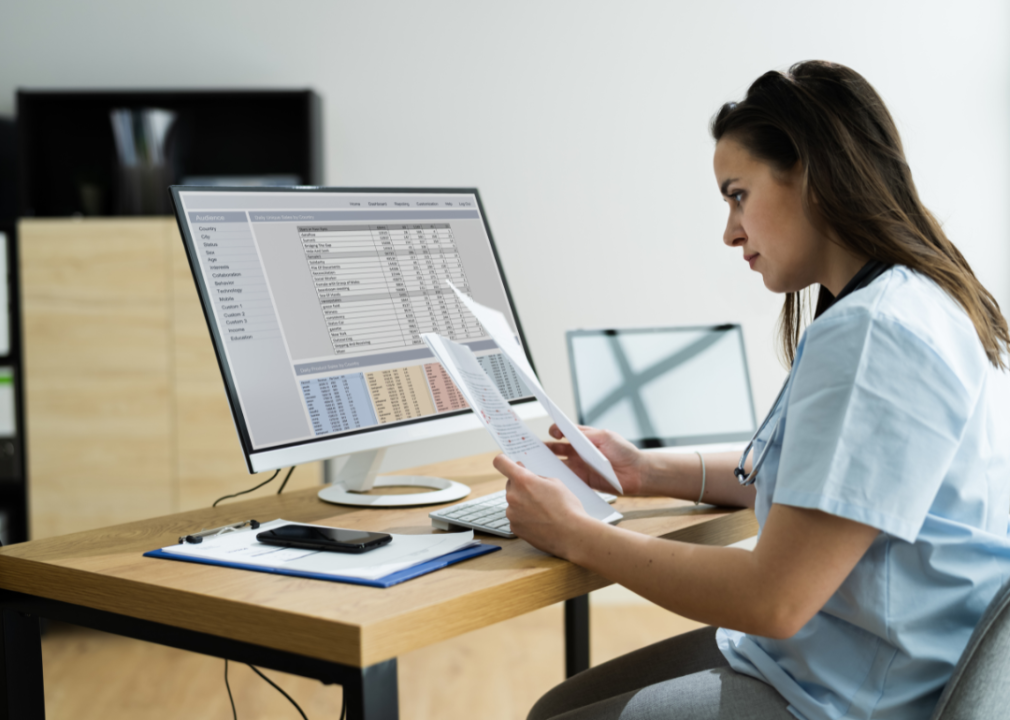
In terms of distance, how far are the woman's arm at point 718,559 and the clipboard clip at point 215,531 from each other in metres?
0.35

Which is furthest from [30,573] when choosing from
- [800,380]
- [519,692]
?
[519,692]

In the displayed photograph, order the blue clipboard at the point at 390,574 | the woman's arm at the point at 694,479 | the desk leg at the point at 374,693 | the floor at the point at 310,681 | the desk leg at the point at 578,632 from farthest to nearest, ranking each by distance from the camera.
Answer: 1. the floor at the point at 310,681
2. the desk leg at the point at 578,632
3. the woman's arm at the point at 694,479
4. the blue clipboard at the point at 390,574
5. the desk leg at the point at 374,693

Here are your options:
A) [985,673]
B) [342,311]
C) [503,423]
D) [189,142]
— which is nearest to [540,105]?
[189,142]

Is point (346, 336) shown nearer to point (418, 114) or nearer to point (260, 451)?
point (260, 451)

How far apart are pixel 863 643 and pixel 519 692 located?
5.51 ft

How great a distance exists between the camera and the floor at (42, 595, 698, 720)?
2.23 m

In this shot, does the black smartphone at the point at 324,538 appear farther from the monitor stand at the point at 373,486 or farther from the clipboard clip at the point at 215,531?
the monitor stand at the point at 373,486

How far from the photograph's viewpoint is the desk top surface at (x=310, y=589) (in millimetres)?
749

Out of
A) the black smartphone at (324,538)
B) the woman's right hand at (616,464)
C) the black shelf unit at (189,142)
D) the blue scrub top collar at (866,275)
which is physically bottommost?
the black smartphone at (324,538)

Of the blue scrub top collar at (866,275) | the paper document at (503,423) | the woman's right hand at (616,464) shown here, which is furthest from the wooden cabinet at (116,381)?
the blue scrub top collar at (866,275)

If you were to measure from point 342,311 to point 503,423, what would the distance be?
13.6 inches

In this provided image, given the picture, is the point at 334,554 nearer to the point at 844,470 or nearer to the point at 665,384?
the point at 844,470

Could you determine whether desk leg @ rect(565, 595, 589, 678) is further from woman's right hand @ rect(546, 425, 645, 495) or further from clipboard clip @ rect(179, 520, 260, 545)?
clipboard clip @ rect(179, 520, 260, 545)

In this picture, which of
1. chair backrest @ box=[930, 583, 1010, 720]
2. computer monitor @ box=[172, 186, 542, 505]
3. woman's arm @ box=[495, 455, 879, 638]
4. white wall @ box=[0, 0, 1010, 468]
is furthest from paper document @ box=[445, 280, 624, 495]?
white wall @ box=[0, 0, 1010, 468]
